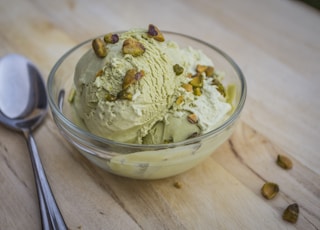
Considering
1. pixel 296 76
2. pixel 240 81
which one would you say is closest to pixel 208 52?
pixel 240 81

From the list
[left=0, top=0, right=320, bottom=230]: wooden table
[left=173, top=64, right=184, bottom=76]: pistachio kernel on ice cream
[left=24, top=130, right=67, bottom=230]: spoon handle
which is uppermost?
[left=173, top=64, right=184, bottom=76]: pistachio kernel on ice cream

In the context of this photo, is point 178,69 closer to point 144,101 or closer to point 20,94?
point 144,101

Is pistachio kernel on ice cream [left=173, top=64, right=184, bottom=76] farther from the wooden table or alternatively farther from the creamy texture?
the wooden table

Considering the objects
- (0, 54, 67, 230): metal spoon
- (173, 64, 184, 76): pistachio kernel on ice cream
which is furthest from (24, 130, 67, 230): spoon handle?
(173, 64, 184, 76): pistachio kernel on ice cream

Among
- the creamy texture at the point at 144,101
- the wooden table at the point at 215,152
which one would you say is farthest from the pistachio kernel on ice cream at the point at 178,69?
the wooden table at the point at 215,152

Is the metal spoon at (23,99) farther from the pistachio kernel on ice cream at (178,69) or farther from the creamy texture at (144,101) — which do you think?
the pistachio kernel on ice cream at (178,69)

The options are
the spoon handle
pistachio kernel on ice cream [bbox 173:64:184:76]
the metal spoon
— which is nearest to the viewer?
the spoon handle

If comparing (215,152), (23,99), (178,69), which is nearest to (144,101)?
(178,69)
